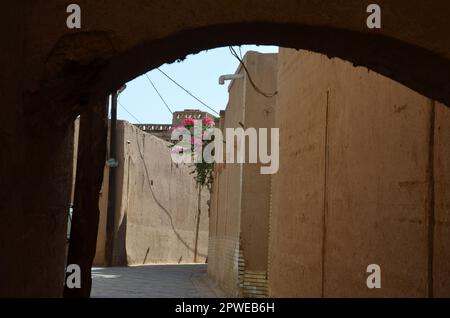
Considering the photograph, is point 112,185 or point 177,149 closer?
point 112,185

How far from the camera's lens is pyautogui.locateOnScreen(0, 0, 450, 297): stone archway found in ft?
9.23

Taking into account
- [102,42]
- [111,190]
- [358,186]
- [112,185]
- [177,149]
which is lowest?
[358,186]

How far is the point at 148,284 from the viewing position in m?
13.0

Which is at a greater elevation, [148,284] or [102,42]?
[102,42]

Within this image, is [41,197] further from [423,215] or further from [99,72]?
[423,215]

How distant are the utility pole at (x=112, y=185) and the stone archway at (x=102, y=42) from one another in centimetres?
1535

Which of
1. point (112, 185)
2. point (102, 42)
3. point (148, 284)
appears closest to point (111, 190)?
point (112, 185)

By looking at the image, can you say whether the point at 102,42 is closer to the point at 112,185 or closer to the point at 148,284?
the point at 148,284

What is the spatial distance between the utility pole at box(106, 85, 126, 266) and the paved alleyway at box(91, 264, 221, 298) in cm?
98

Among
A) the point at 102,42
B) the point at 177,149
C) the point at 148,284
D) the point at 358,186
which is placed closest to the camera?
the point at 102,42

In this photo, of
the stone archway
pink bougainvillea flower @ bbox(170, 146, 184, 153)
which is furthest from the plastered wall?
pink bougainvillea flower @ bbox(170, 146, 184, 153)

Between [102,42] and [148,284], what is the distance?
10635 millimetres

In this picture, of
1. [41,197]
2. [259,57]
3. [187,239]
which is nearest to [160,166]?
[187,239]
